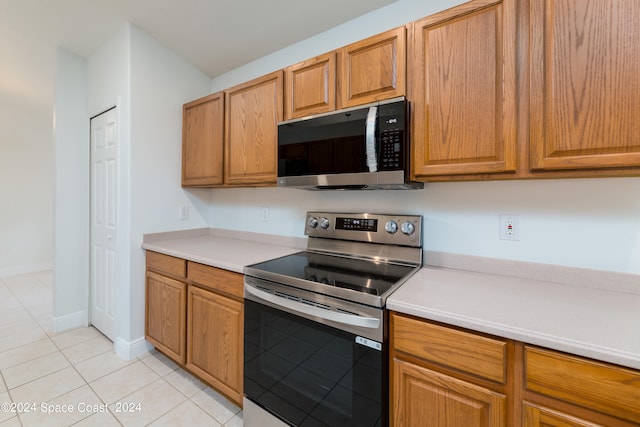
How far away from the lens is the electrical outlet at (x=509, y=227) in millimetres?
1317

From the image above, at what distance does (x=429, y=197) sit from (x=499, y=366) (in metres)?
0.89

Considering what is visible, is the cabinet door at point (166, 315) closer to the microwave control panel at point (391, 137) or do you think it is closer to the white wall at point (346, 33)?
the microwave control panel at point (391, 137)

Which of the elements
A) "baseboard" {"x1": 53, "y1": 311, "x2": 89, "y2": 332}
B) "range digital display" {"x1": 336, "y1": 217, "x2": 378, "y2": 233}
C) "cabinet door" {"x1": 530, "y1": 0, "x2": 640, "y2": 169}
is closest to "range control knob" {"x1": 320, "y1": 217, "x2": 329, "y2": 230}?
"range digital display" {"x1": 336, "y1": 217, "x2": 378, "y2": 233}

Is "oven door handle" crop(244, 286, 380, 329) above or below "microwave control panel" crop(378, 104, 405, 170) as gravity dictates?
below

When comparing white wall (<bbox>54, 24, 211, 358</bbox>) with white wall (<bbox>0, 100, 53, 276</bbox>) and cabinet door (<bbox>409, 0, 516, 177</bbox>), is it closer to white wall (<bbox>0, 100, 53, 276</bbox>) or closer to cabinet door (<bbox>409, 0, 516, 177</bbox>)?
cabinet door (<bbox>409, 0, 516, 177</bbox>)

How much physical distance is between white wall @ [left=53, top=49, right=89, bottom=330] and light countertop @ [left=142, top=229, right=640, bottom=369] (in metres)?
2.04

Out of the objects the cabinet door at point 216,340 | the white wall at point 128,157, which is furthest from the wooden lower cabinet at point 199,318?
the white wall at point 128,157

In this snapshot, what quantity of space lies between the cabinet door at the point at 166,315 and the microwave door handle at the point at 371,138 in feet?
4.68

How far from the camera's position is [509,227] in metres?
1.33

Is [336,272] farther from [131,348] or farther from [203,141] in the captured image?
[131,348]

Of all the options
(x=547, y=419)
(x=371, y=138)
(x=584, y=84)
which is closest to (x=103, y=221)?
(x=371, y=138)

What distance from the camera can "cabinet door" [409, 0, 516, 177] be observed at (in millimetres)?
1097

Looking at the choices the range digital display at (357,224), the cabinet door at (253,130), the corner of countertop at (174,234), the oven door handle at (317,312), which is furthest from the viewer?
the corner of countertop at (174,234)

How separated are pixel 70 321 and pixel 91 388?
3.83ft
